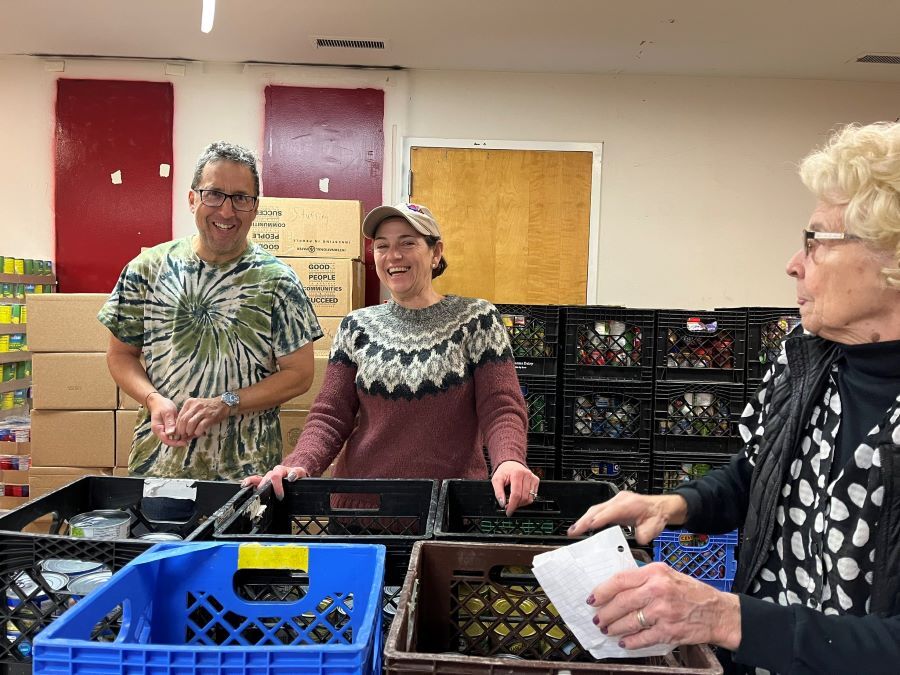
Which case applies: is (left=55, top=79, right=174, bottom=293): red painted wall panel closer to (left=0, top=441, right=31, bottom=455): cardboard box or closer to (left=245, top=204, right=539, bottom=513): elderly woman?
(left=0, top=441, right=31, bottom=455): cardboard box

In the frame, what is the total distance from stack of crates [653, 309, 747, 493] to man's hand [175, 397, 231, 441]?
79.0 inches

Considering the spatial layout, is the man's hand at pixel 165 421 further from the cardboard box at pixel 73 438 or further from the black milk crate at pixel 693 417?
the black milk crate at pixel 693 417

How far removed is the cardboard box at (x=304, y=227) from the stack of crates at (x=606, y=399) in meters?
1.44

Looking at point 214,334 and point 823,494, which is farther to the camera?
point 214,334

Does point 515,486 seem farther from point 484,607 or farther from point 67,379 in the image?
point 67,379

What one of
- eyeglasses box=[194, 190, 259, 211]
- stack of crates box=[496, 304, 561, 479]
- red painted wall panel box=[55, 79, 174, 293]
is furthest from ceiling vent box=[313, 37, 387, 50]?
eyeglasses box=[194, 190, 259, 211]

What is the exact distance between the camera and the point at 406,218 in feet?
5.48

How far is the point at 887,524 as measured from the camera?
812 millimetres

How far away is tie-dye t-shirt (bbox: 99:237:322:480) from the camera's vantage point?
5.63ft

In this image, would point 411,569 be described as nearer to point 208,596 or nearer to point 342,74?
point 208,596

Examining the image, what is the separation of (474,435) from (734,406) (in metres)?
1.71

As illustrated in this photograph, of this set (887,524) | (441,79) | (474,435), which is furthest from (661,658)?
(441,79)

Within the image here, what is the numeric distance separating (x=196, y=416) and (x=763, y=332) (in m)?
2.43

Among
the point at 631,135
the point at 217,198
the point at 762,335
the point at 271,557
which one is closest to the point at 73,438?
the point at 217,198
